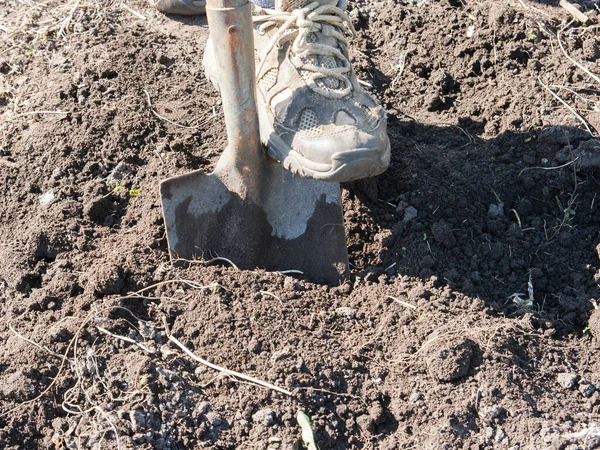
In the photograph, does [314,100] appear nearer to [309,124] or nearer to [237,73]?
[309,124]

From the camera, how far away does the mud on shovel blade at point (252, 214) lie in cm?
252

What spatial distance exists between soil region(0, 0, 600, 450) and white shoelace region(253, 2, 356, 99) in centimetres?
45

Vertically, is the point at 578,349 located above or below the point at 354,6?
below

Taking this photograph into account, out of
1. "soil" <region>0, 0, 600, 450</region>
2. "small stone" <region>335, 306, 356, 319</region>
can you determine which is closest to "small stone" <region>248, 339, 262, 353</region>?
"soil" <region>0, 0, 600, 450</region>

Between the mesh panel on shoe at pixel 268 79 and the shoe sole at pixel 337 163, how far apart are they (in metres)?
0.17

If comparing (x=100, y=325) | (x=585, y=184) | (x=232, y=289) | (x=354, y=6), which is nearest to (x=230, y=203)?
(x=232, y=289)

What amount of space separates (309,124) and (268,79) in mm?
277

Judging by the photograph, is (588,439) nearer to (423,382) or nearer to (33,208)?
(423,382)

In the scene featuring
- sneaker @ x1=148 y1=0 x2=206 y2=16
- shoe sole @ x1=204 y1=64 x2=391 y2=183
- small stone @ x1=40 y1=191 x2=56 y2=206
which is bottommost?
small stone @ x1=40 y1=191 x2=56 y2=206

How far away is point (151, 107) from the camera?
3.13 m

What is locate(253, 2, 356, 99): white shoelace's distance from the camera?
248 cm

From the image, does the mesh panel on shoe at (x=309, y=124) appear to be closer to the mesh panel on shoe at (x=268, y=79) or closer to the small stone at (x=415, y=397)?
the mesh panel on shoe at (x=268, y=79)

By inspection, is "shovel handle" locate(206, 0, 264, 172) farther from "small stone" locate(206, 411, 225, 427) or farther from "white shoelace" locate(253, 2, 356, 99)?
"small stone" locate(206, 411, 225, 427)

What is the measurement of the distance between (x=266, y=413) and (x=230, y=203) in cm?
80
